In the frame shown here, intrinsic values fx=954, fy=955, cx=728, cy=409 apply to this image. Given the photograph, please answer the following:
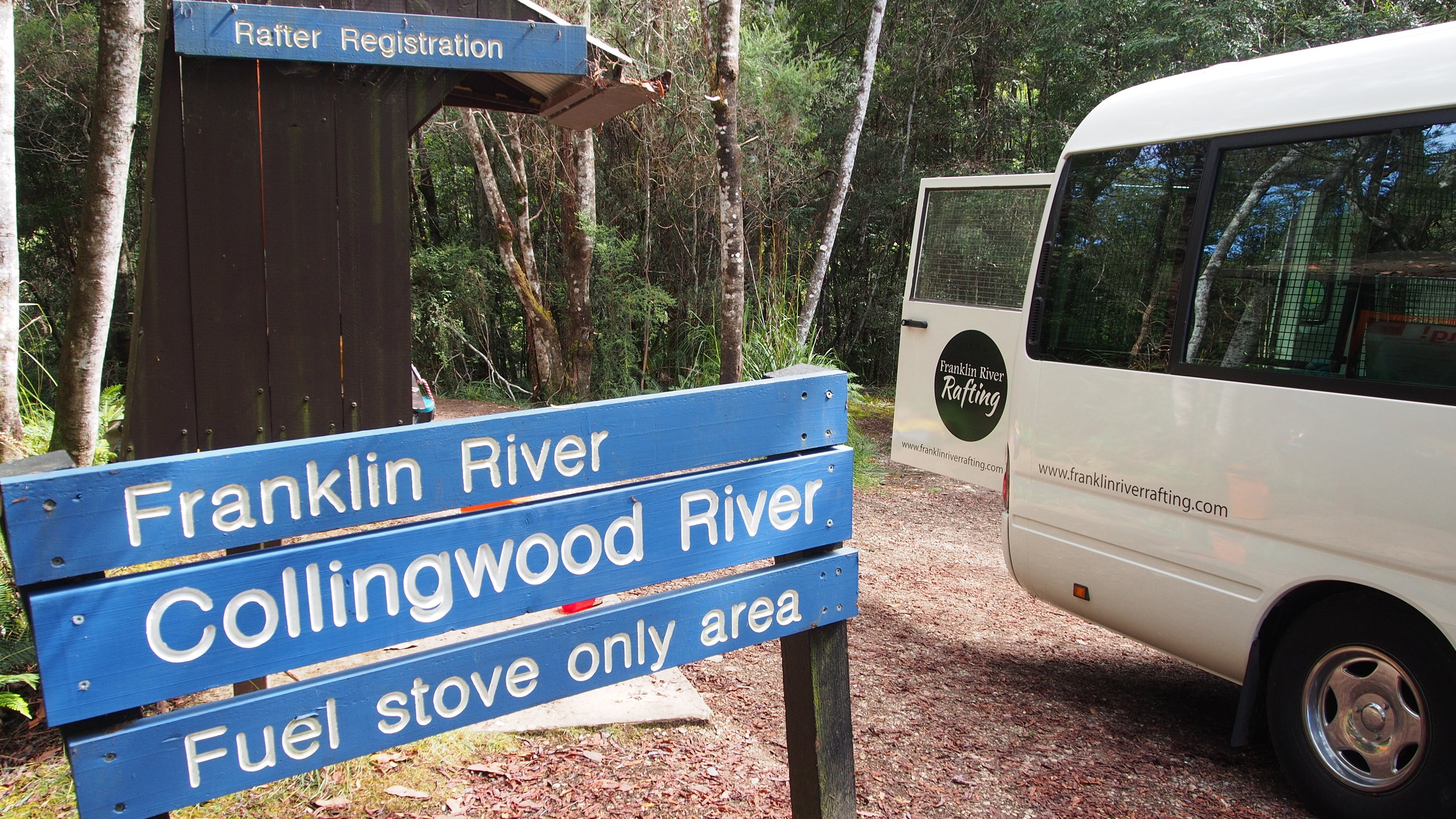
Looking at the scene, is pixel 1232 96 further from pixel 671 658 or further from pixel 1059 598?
pixel 671 658

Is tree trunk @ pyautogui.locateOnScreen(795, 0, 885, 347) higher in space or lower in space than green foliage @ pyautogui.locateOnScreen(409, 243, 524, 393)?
higher

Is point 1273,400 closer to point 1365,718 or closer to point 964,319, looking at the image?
point 1365,718

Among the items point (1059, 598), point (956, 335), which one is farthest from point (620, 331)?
point (1059, 598)

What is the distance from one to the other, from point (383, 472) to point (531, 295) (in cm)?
1001

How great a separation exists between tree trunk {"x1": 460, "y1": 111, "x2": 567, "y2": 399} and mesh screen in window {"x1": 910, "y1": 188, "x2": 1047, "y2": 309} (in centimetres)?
701

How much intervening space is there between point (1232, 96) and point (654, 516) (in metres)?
2.76

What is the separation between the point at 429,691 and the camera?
1.82 meters

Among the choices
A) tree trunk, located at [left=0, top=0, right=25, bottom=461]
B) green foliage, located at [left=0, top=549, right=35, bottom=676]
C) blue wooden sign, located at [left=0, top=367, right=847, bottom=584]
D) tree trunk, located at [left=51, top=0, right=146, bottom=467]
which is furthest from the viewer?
tree trunk, located at [left=0, top=0, right=25, bottom=461]

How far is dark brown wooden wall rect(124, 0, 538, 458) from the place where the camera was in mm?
2609

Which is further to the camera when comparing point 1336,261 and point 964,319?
point 964,319

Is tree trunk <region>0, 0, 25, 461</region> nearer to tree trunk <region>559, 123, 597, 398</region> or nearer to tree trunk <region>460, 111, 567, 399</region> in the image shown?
tree trunk <region>559, 123, 597, 398</region>

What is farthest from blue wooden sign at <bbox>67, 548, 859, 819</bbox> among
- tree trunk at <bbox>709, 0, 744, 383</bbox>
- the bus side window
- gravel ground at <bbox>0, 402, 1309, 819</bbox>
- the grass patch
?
tree trunk at <bbox>709, 0, 744, 383</bbox>

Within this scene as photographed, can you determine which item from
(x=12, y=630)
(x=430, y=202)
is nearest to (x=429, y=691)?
(x=12, y=630)

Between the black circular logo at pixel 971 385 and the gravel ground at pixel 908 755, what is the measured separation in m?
1.08
